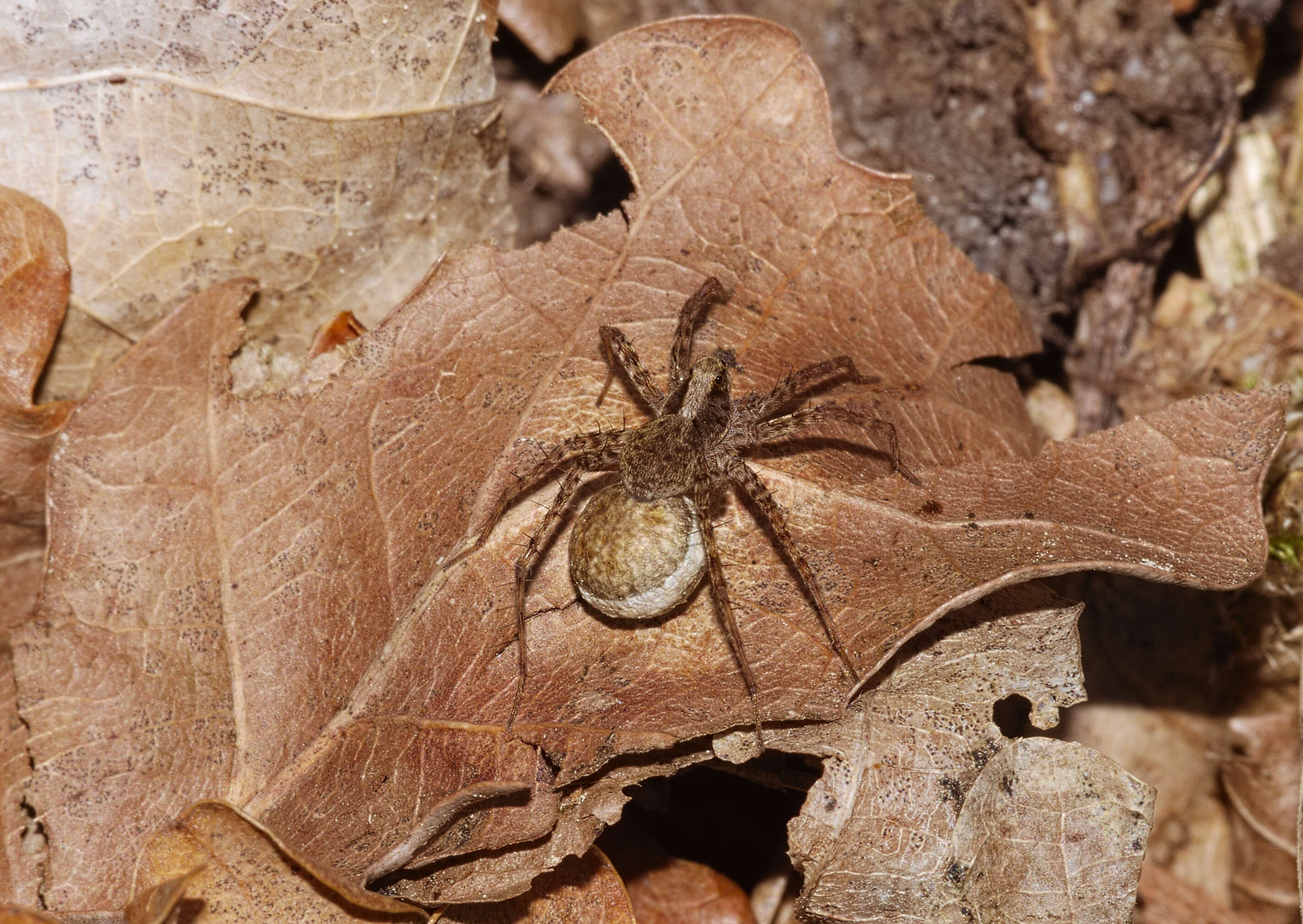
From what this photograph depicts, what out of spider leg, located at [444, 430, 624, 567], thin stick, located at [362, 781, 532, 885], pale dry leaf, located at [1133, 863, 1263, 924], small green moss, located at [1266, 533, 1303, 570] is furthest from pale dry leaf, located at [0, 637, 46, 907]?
small green moss, located at [1266, 533, 1303, 570]

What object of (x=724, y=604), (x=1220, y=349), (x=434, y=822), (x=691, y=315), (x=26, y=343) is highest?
(x=26, y=343)

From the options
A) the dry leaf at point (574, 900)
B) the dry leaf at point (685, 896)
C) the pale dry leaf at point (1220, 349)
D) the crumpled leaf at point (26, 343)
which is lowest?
the dry leaf at point (685, 896)

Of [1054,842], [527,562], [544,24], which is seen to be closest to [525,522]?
[527,562]

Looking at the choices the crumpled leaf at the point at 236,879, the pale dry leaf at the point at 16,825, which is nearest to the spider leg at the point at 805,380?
the crumpled leaf at the point at 236,879

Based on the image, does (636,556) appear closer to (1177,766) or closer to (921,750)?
(921,750)

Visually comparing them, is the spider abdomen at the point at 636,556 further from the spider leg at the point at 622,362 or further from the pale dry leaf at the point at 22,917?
the pale dry leaf at the point at 22,917

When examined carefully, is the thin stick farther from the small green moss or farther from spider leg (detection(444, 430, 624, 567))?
the small green moss

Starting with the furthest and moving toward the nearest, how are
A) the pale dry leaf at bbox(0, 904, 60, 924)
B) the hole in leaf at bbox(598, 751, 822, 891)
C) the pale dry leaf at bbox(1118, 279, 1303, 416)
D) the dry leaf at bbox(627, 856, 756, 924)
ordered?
the pale dry leaf at bbox(1118, 279, 1303, 416), the hole in leaf at bbox(598, 751, 822, 891), the dry leaf at bbox(627, 856, 756, 924), the pale dry leaf at bbox(0, 904, 60, 924)
